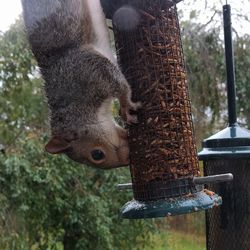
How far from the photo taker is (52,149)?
1.89m

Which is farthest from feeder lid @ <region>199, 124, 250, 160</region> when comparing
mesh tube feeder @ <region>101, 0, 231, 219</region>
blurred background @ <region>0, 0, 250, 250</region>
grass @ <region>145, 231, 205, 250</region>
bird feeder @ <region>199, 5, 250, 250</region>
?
grass @ <region>145, 231, 205, 250</region>

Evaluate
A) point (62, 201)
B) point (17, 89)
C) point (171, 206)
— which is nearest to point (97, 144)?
point (171, 206)

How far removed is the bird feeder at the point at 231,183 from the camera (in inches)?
76.0

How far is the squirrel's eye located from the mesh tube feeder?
0.12 m

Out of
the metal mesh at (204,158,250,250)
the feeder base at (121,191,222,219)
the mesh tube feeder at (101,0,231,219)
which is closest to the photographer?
the feeder base at (121,191,222,219)

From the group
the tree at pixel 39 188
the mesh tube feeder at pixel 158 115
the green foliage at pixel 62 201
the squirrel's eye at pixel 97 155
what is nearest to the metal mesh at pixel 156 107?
the mesh tube feeder at pixel 158 115

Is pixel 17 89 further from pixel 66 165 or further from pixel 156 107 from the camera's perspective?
pixel 156 107

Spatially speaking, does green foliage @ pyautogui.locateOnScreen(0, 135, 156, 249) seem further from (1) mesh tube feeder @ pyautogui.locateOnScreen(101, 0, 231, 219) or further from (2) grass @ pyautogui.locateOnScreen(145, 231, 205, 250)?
(1) mesh tube feeder @ pyautogui.locateOnScreen(101, 0, 231, 219)

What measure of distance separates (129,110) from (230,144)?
0.38m

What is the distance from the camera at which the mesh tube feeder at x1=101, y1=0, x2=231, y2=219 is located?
1.71 m

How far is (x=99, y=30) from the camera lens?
6.94ft

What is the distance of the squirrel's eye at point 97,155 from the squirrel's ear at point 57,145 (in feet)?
0.33

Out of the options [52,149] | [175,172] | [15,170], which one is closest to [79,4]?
[52,149]

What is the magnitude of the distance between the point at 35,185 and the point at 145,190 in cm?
258
